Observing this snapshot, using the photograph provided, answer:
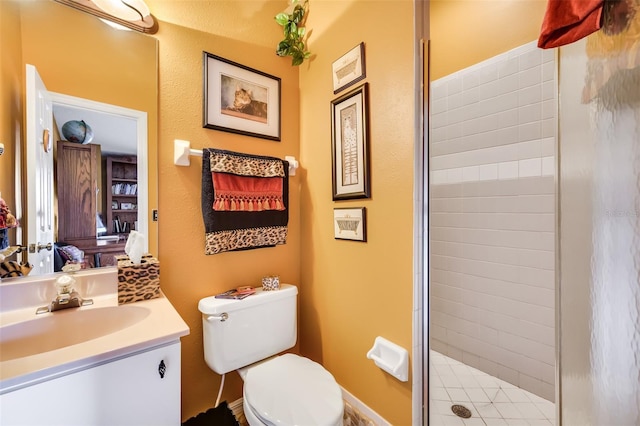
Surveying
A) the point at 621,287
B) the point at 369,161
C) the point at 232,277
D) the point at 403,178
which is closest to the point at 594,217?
the point at 621,287

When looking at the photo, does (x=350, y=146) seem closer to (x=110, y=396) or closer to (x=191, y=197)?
(x=191, y=197)

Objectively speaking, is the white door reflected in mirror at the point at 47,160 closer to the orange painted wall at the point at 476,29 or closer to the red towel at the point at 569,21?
the orange painted wall at the point at 476,29

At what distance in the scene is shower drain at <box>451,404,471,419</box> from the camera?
1.26 m

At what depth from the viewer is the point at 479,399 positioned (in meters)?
1.35

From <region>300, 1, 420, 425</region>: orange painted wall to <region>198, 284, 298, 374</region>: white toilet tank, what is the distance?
275mm

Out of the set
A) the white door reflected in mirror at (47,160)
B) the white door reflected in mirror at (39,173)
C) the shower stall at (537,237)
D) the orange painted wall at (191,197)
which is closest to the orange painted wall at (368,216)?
the shower stall at (537,237)

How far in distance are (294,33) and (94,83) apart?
104 centimetres

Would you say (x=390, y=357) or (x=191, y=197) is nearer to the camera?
(x=390, y=357)

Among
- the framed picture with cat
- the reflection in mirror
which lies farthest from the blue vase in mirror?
the framed picture with cat

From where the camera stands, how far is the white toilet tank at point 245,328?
3.76ft

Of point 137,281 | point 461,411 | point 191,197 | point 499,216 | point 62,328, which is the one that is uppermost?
point 191,197

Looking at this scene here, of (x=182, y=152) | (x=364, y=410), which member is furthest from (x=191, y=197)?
(x=364, y=410)

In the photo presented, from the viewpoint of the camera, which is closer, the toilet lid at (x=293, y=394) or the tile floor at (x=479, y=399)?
the toilet lid at (x=293, y=394)

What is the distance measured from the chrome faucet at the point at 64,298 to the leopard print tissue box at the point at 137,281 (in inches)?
5.4
